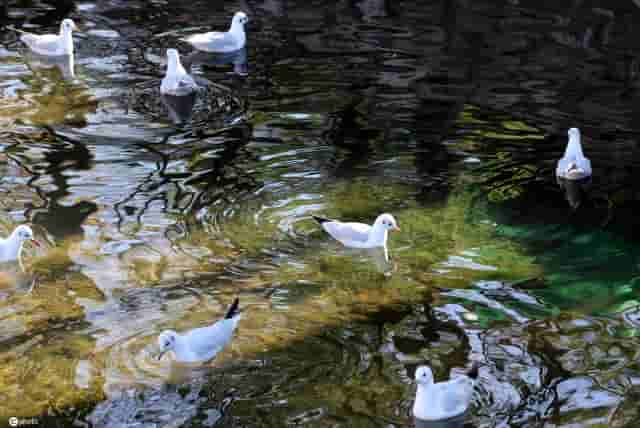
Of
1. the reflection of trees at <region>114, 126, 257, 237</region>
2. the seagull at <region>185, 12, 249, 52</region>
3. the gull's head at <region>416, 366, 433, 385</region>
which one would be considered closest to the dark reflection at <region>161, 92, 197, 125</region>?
the reflection of trees at <region>114, 126, 257, 237</region>

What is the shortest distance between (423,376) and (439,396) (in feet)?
0.56

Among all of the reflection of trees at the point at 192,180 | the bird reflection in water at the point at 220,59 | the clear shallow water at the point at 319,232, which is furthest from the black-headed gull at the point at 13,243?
the bird reflection in water at the point at 220,59

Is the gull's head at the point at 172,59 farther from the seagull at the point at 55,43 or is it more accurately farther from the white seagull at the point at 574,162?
the white seagull at the point at 574,162

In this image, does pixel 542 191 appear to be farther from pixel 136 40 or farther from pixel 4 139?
pixel 136 40

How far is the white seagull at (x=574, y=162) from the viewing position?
11.4 m

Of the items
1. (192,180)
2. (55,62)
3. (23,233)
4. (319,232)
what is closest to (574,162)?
(319,232)

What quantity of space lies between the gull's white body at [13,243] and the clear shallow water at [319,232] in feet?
0.80

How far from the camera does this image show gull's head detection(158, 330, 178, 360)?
306 inches

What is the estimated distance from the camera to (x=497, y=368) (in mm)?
8023

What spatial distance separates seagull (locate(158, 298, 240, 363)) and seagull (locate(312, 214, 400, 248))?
211cm

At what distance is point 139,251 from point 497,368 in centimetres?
358

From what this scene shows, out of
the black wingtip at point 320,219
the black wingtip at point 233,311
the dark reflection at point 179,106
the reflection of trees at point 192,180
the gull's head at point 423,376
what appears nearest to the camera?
the gull's head at point 423,376

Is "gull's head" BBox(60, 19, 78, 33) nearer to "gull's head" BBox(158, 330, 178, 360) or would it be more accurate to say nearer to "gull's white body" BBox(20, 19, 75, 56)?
"gull's white body" BBox(20, 19, 75, 56)

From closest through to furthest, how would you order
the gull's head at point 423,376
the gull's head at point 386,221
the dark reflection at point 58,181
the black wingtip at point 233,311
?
the gull's head at point 423,376 → the black wingtip at point 233,311 → the gull's head at point 386,221 → the dark reflection at point 58,181
